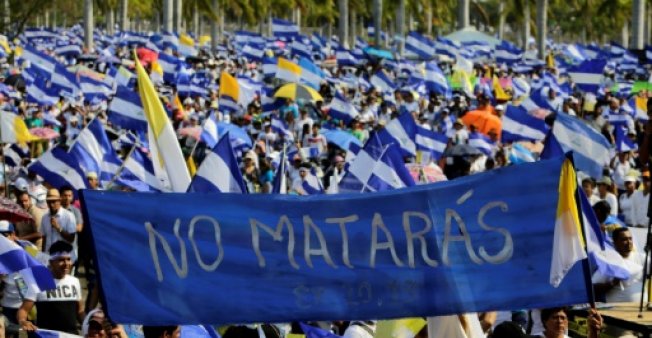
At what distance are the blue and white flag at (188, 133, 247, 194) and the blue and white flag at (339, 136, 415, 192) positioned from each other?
1.43 meters

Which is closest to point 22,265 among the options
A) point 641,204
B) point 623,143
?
point 641,204

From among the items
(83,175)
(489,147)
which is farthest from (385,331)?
(489,147)

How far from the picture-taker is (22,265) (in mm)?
9523

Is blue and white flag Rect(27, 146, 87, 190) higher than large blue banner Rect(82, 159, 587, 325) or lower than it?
lower

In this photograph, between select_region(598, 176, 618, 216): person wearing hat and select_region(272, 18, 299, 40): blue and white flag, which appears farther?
select_region(272, 18, 299, 40): blue and white flag

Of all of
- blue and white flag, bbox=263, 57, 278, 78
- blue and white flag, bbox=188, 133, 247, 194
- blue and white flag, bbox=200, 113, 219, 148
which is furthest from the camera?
blue and white flag, bbox=263, 57, 278, 78

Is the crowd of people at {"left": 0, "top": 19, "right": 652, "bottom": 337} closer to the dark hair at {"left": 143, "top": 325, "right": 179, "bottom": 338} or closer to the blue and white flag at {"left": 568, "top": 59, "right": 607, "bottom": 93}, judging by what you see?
the dark hair at {"left": 143, "top": 325, "right": 179, "bottom": 338}

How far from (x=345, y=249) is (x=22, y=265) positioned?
10.7ft

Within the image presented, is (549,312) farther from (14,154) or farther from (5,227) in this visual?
(14,154)

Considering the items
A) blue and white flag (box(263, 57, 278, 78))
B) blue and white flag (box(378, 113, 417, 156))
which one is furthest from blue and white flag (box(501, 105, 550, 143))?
blue and white flag (box(263, 57, 278, 78))

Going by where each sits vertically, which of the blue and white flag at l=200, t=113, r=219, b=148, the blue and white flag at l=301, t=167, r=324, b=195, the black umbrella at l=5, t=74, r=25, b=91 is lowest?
the black umbrella at l=5, t=74, r=25, b=91

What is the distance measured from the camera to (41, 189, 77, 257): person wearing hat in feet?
43.4

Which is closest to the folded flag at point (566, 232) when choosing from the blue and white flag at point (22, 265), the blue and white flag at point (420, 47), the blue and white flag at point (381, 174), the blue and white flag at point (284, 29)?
the blue and white flag at point (22, 265)

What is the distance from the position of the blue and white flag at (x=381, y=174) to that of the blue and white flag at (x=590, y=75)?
16722 mm
